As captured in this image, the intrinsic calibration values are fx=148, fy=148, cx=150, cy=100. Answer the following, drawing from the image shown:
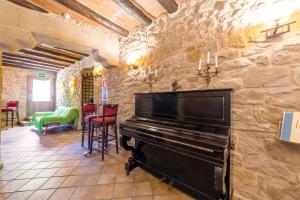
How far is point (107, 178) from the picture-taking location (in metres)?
2.24

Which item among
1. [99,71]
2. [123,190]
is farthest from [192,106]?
[99,71]

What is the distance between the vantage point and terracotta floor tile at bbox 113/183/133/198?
6.10 ft

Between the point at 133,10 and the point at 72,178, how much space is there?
2847 millimetres

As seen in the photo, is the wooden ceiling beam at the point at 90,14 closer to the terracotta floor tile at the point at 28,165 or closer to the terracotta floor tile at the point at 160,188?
the terracotta floor tile at the point at 28,165

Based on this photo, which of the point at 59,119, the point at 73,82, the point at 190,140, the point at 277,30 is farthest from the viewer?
the point at 73,82

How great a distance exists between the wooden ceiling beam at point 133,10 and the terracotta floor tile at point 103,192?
8.87ft

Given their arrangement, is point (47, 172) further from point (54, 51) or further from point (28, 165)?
point (54, 51)

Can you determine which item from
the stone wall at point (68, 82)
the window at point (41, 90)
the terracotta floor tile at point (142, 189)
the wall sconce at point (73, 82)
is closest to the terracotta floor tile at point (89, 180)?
the terracotta floor tile at point (142, 189)

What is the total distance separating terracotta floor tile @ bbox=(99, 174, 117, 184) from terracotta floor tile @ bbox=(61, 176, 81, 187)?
12.6 inches

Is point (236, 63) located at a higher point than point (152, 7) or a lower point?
lower

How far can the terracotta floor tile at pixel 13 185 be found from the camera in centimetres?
193

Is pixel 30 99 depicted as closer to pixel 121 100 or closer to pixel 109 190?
pixel 121 100

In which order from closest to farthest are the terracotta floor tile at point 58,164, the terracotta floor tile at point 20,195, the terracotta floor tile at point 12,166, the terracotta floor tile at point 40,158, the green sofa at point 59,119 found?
the terracotta floor tile at point 20,195 < the terracotta floor tile at point 12,166 < the terracotta floor tile at point 58,164 < the terracotta floor tile at point 40,158 < the green sofa at point 59,119

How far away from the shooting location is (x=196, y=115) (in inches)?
74.0
